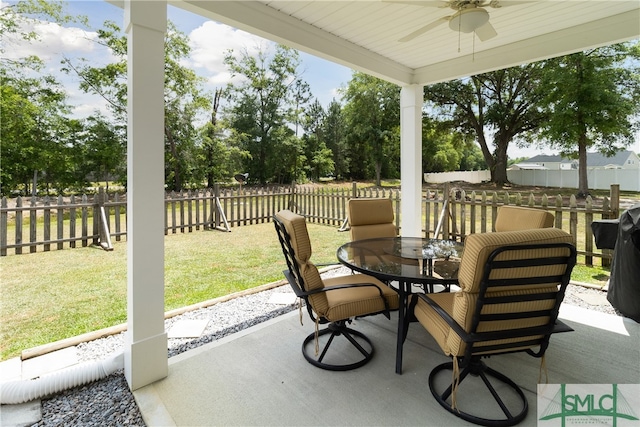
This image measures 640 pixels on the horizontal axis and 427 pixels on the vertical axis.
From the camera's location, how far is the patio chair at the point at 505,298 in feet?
4.74

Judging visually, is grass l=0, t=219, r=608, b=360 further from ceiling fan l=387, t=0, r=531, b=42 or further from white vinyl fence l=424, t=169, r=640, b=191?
white vinyl fence l=424, t=169, r=640, b=191

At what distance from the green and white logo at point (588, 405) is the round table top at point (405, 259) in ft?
2.70

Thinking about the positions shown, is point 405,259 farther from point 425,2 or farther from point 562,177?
point 562,177

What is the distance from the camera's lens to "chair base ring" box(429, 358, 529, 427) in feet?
5.38

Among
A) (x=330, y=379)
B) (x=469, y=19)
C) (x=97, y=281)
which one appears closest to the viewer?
(x=330, y=379)

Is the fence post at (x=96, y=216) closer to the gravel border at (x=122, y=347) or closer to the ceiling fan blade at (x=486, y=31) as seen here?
the gravel border at (x=122, y=347)

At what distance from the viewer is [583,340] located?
2.54 m

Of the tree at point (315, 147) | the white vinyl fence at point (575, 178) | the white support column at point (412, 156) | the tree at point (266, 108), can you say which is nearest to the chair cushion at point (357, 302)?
the white support column at point (412, 156)

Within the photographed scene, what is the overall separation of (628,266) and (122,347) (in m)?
4.15

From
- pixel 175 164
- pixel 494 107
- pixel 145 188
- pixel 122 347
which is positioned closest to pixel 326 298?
pixel 145 188

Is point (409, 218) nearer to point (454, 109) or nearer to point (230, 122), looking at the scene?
point (230, 122)

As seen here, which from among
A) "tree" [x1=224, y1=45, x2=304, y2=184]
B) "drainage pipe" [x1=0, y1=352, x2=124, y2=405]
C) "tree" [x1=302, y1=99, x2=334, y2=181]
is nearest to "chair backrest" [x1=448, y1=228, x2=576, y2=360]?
"drainage pipe" [x1=0, y1=352, x2=124, y2=405]

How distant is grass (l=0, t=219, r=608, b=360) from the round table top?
5.64 ft

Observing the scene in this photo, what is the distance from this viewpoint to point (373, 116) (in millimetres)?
17484
